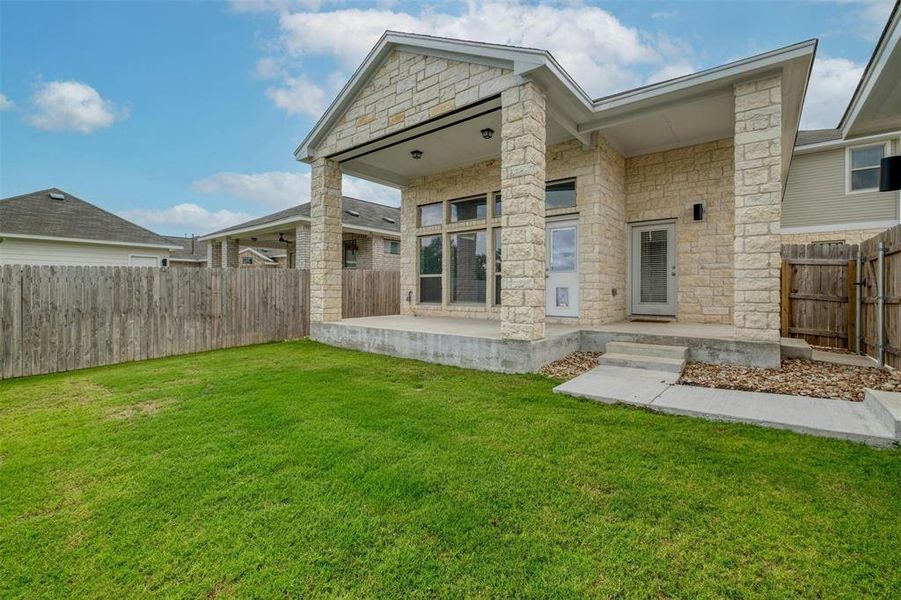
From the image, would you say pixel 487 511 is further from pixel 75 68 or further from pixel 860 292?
pixel 75 68

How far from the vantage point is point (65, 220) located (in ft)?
43.9

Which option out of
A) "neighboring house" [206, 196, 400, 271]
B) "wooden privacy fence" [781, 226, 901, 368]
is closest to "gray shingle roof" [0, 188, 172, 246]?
"neighboring house" [206, 196, 400, 271]

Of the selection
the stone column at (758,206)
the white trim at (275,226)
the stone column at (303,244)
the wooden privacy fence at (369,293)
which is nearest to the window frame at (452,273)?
the wooden privacy fence at (369,293)

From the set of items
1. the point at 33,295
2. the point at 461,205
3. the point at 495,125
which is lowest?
the point at 33,295

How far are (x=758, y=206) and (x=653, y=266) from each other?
9.24ft

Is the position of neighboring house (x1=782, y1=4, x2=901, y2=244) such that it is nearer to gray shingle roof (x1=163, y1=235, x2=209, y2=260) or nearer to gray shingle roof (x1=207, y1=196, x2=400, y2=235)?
gray shingle roof (x1=207, y1=196, x2=400, y2=235)

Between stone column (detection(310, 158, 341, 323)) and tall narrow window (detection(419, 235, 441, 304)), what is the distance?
2.17 metres

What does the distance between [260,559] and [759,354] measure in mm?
5725

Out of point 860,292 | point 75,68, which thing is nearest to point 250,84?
point 75,68

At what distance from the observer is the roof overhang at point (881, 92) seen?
10.6 ft

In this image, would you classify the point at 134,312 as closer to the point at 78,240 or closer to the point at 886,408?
the point at 886,408

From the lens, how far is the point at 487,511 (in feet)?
6.70

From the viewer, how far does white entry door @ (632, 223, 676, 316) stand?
7340 millimetres

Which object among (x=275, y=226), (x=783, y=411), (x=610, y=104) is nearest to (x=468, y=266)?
(x=610, y=104)
